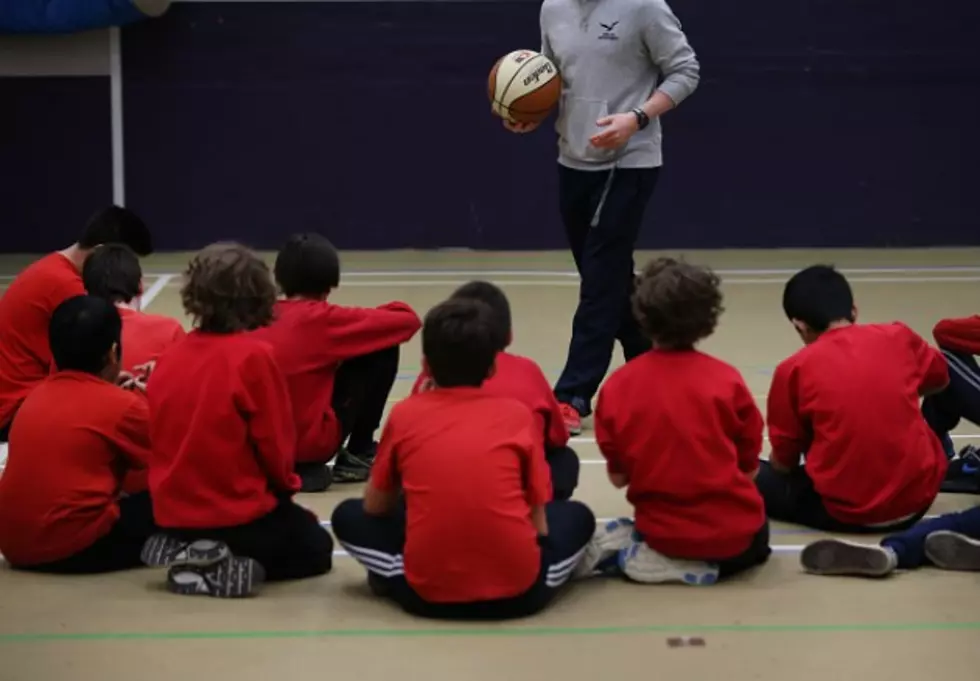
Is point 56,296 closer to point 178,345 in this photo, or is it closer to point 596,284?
point 178,345

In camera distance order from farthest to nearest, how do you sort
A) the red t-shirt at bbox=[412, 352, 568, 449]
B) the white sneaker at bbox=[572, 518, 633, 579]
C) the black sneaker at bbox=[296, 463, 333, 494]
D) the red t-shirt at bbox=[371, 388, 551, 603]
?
the black sneaker at bbox=[296, 463, 333, 494]
the white sneaker at bbox=[572, 518, 633, 579]
the red t-shirt at bbox=[412, 352, 568, 449]
the red t-shirt at bbox=[371, 388, 551, 603]

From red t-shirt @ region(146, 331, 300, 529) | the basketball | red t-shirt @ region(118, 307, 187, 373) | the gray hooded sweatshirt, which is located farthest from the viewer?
the basketball

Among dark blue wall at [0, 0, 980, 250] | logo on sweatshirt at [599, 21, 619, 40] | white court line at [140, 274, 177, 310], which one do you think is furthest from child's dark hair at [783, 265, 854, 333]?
dark blue wall at [0, 0, 980, 250]

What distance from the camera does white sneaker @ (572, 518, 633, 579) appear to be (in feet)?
13.8

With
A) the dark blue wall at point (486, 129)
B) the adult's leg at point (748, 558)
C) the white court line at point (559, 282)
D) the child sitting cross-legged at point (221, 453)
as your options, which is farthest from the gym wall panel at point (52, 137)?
the adult's leg at point (748, 558)

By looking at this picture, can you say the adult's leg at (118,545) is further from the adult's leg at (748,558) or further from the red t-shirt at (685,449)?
the adult's leg at (748,558)

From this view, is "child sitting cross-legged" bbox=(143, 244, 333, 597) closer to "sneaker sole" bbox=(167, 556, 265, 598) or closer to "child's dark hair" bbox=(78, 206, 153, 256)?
"sneaker sole" bbox=(167, 556, 265, 598)

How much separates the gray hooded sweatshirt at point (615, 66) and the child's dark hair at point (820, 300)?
1.54 meters

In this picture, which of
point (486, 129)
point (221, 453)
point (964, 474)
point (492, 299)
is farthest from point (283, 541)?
point (486, 129)

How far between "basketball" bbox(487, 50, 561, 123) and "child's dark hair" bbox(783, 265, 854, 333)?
178 centimetres

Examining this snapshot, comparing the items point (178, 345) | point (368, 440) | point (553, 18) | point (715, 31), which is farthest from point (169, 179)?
point (178, 345)

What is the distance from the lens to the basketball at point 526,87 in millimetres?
6102

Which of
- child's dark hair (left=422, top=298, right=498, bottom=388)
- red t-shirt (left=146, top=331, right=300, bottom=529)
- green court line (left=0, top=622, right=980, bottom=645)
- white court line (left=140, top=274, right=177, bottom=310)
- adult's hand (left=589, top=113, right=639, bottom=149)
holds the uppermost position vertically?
adult's hand (left=589, top=113, right=639, bottom=149)

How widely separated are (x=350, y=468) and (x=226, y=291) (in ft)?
4.16
